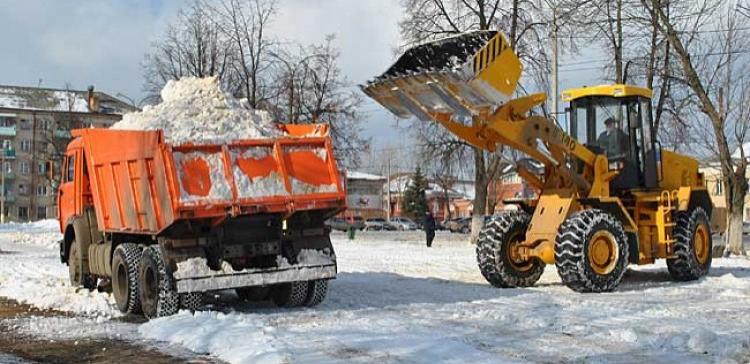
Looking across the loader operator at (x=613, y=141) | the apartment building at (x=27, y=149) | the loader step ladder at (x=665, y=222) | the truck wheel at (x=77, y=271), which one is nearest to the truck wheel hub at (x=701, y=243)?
the loader step ladder at (x=665, y=222)

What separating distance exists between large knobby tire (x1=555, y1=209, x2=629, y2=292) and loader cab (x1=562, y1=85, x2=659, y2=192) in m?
1.58

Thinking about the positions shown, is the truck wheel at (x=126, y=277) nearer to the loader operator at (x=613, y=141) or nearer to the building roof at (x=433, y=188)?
the loader operator at (x=613, y=141)

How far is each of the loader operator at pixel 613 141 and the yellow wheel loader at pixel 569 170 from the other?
17mm

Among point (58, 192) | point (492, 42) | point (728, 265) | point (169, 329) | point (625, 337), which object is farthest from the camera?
point (728, 265)

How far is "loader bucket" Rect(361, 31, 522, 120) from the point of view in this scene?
42.1 feet

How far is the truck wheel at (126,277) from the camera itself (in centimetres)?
1246

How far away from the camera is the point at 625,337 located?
9.39 metres

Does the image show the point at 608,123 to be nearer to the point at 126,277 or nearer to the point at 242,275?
the point at 242,275

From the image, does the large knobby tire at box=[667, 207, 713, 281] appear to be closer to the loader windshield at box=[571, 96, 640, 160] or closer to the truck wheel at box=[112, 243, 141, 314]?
the loader windshield at box=[571, 96, 640, 160]

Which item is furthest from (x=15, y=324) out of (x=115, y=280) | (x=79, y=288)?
(x=79, y=288)

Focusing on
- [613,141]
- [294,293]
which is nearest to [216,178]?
[294,293]

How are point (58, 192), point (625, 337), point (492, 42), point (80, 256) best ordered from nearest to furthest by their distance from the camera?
point (625, 337), point (492, 42), point (80, 256), point (58, 192)

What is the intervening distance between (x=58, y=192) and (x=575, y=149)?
28.3 feet

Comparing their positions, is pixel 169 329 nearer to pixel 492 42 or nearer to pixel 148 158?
pixel 148 158
